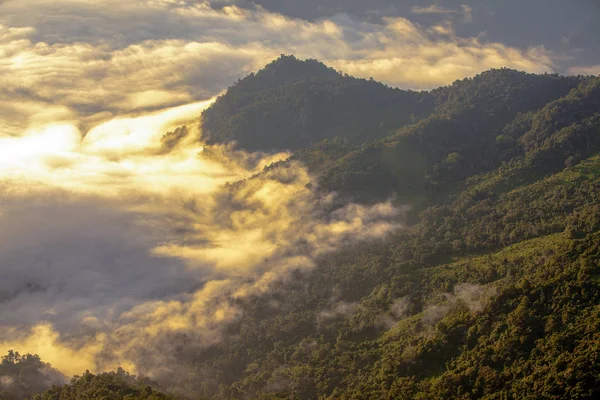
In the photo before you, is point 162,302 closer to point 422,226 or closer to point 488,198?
point 422,226

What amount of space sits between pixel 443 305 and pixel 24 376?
93046 mm

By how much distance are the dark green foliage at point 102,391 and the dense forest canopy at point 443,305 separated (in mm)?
384

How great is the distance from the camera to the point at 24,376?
461 ft

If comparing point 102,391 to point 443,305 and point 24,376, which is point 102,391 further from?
point 443,305

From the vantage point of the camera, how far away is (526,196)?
165 meters

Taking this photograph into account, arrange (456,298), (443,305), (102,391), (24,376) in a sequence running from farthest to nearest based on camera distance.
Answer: (24,376), (443,305), (456,298), (102,391)

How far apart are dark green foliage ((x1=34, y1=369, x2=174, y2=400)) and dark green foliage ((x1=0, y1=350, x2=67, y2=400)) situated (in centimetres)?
1823

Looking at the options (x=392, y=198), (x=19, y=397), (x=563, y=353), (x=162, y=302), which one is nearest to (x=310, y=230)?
(x=392, y=198)

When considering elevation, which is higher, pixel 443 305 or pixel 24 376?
pixel 443 305

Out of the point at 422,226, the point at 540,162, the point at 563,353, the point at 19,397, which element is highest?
the point at 540,162

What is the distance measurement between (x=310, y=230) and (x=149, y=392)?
290 ft

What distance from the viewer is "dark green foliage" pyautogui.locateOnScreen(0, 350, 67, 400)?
445ft

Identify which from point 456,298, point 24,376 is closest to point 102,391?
point 24,376

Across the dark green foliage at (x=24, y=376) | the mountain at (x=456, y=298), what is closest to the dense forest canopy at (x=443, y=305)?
the mountain at (x=456, y=298)
